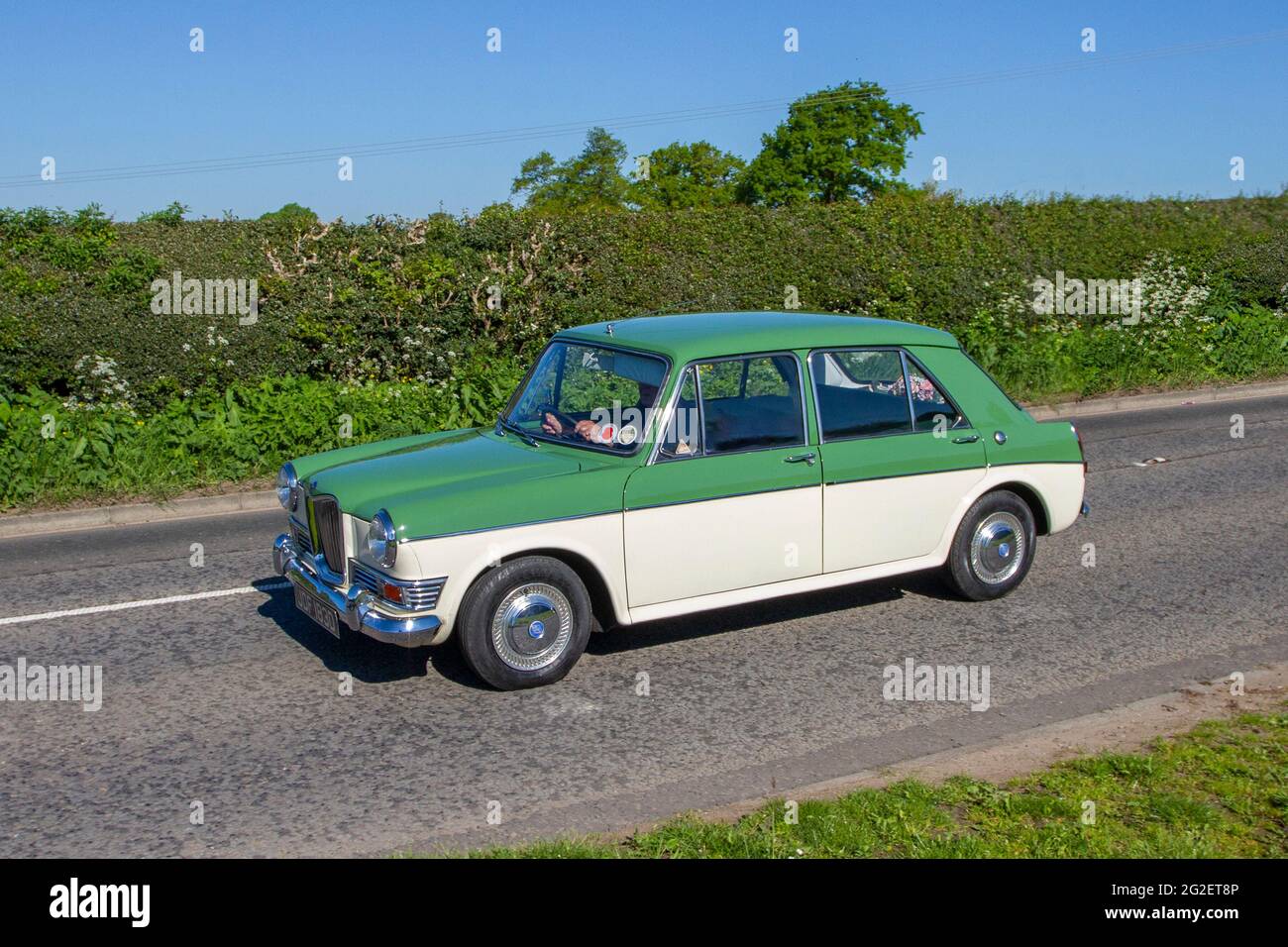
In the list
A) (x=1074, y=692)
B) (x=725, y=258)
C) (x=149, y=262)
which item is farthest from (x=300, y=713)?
(x=725, y=258)

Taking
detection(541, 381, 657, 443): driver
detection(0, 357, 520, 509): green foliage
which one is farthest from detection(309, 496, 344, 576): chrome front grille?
detection(0, 357, 520, 509): green foliage

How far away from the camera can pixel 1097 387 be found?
712 inches

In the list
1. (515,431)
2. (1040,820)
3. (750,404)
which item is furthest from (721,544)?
(1040,820)

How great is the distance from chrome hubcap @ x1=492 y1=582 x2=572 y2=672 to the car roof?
1.47 m

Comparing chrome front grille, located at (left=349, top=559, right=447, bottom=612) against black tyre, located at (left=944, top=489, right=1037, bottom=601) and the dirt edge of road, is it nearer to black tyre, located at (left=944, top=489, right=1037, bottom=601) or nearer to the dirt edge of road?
the dirt edge of road

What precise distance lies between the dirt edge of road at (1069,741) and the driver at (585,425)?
235 centimetres

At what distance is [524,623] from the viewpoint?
252 inches

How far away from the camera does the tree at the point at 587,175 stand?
78000 mm

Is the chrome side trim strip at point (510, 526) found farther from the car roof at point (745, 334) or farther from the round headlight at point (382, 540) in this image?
the car roof at point (745, 334)

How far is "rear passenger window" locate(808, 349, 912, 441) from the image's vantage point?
23.8 ft

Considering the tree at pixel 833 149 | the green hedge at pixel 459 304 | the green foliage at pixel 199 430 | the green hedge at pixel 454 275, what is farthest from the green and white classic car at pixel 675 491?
the tree at pixel 833 149

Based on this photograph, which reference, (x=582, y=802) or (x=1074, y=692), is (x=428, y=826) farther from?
(x=1074, y=692)

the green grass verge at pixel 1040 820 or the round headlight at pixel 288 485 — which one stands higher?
the round headlight at pixel 288 485
